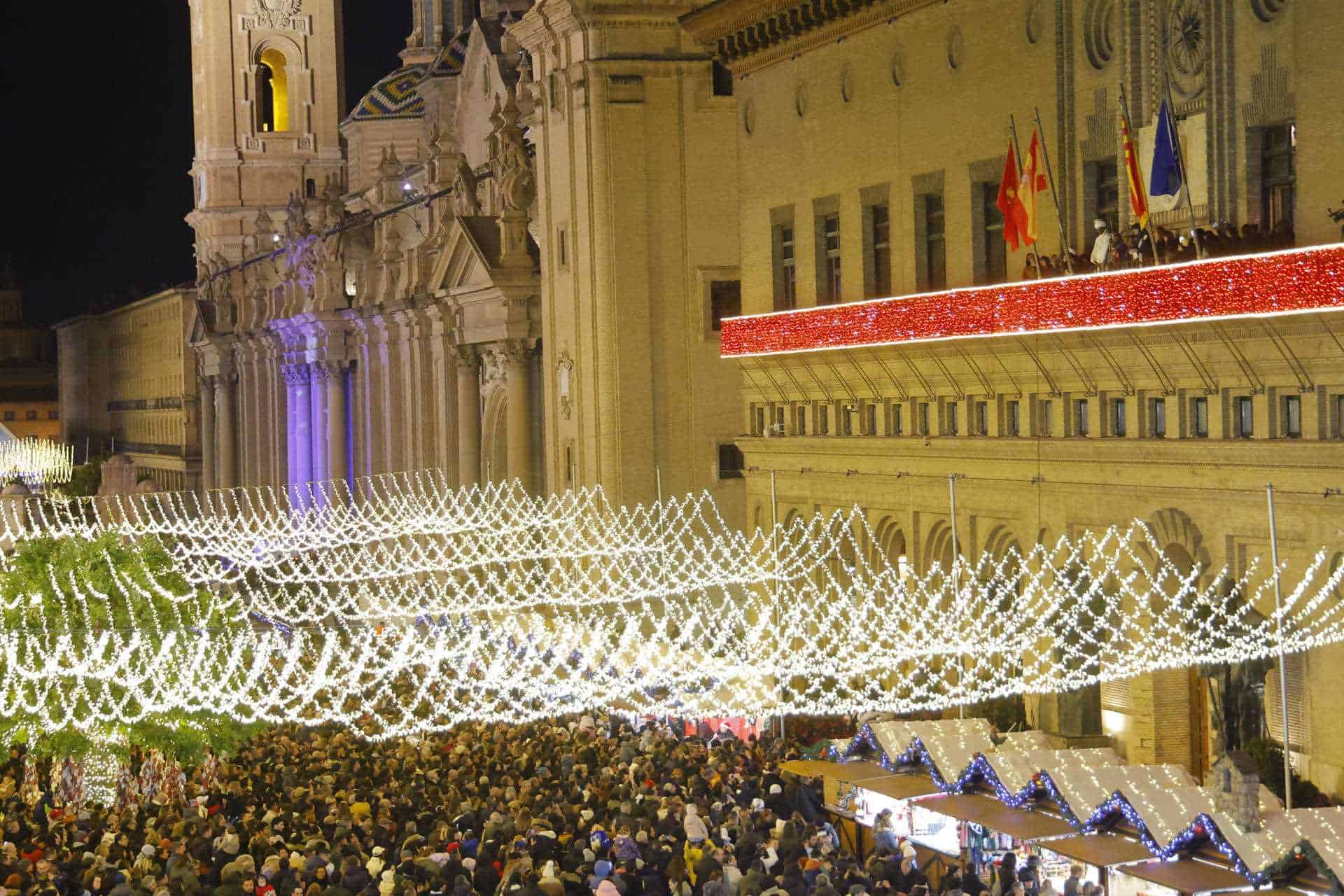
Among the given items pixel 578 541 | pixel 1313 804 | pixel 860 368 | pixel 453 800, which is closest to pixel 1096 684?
pixel 1313 804

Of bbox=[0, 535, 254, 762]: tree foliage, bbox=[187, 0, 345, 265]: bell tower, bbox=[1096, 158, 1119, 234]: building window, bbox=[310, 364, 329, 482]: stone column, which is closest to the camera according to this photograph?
bbox=[0, 535, 254, 762]: tree foliage

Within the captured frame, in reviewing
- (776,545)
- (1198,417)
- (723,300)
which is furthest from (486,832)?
(723,300)

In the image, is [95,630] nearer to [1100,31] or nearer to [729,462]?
[1100,31]

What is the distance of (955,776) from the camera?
2664 centimetres

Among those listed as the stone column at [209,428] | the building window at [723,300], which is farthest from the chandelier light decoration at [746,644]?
the stone column at [209,428]

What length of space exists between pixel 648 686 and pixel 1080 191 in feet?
30.1

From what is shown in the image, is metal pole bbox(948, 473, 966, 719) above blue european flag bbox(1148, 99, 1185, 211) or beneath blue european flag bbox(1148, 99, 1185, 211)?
beneath

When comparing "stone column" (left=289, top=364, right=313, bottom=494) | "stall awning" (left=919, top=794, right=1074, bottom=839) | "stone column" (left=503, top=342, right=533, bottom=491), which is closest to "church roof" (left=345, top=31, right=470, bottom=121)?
"stone column" (left=289, top=364, right=313, bottom=494)

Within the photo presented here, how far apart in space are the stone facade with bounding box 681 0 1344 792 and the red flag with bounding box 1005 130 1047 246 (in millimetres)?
424

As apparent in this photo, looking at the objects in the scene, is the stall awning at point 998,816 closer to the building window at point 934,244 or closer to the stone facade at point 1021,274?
the stone facade at point 1021,274

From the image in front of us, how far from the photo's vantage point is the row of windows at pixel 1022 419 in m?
30.3

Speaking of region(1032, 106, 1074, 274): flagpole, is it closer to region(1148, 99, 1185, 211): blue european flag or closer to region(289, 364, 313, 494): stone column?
region(1148, 99, 1185, 211): blue european flag

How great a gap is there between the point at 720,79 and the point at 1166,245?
19.2 metres

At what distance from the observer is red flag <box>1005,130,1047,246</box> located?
33.5 metres
